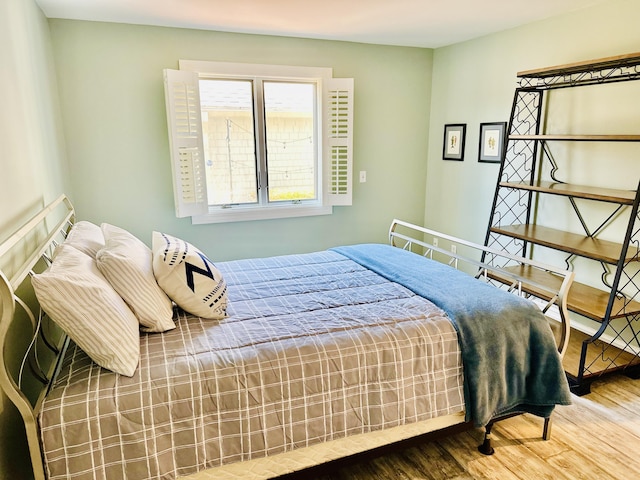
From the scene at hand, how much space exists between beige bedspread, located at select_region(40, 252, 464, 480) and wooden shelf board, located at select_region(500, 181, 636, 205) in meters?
1.41

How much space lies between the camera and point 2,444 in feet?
4.48

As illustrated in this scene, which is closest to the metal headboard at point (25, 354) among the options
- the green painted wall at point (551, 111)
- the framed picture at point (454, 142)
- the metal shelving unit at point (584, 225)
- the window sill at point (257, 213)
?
the window sill at point (257, 213)

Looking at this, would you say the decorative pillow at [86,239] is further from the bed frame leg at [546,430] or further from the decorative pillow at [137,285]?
the bed frame leg at [546,430]

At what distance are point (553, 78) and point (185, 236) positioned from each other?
3248 millimetres

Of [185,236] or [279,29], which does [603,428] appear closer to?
[185,236]

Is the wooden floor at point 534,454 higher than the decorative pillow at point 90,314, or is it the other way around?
the decorative pillow at point 90,314

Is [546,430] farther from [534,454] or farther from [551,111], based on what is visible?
[551,111]

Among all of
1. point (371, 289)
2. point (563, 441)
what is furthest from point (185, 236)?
point (563, 441)

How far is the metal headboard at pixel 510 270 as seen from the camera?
2004mm

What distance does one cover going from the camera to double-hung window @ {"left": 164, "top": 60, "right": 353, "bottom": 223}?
3.61 metres

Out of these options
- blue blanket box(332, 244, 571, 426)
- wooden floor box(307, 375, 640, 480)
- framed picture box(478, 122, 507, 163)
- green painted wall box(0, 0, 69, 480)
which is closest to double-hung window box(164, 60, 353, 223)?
green painted wall box(0, 0, 69, 480)

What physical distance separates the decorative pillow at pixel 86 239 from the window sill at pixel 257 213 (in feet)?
4.89

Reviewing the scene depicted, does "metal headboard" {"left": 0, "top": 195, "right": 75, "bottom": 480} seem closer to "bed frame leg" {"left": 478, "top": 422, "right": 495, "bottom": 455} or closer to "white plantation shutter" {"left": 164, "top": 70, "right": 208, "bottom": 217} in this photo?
"white plantation shutter" {"left": 164, "top": 70, "right": 208, "bottom": 217}

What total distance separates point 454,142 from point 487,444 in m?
2.95
